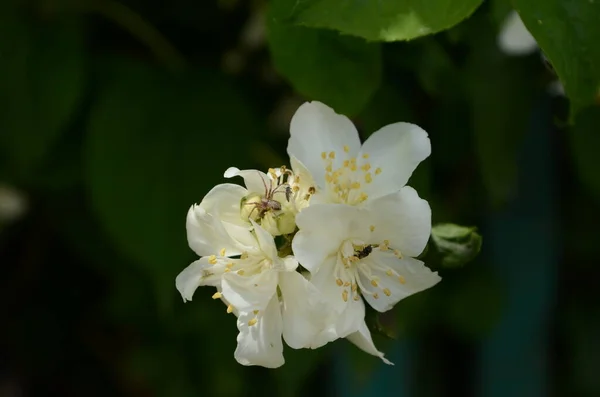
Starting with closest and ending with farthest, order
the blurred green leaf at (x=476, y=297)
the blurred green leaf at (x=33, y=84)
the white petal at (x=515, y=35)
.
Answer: the white petal at (x=515, y=35), the blurred green leaf at (x=33, y=84), the blurred green leaf at (x=476, y=297)

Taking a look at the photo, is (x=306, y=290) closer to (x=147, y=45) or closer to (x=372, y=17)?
(x=372, y=17)

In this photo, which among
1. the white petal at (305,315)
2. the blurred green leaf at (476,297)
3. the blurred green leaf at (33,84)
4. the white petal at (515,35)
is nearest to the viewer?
the white petal at (305,315)

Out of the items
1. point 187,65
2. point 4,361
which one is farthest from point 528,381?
point 4,361

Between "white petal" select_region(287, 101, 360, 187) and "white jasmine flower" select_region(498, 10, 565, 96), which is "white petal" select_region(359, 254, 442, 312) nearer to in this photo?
"white petal" select_region(287, 101, 360, 187)

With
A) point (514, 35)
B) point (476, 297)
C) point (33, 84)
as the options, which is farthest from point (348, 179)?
point (476, 297)

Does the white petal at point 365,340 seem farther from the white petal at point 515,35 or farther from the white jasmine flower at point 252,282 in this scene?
the white petal at point 515,35

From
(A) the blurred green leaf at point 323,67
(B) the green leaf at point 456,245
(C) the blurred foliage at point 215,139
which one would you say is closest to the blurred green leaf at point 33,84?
(C) the blurred foliage at point 215,139
